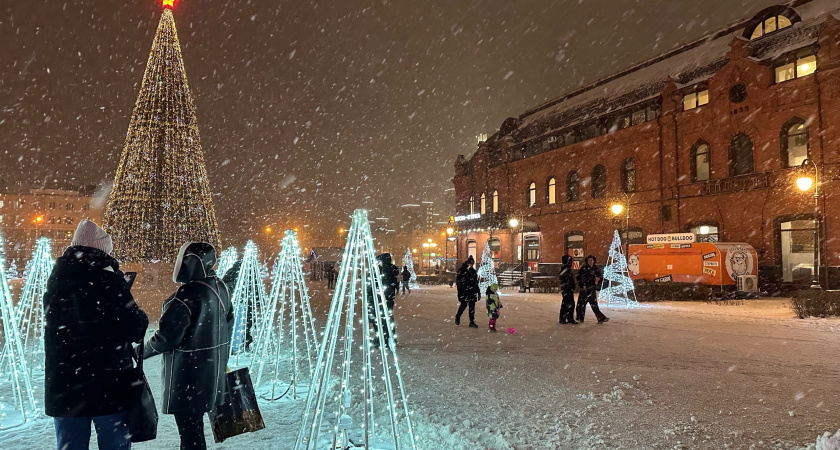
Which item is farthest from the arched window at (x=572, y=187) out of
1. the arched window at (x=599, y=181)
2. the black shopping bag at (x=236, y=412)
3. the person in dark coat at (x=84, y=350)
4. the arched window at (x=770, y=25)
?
the person in dark coat at (x=84, y=350)

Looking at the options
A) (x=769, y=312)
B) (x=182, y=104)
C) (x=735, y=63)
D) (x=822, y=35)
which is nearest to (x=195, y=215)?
(x=182, y=104)

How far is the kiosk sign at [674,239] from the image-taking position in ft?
71.8

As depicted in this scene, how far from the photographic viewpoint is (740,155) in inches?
966

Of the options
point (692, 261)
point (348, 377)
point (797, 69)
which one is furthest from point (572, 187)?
point (348, 377)

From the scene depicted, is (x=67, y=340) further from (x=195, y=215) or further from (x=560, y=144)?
(x=560, y=144)

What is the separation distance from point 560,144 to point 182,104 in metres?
23.6

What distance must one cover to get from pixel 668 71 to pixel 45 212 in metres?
97.1

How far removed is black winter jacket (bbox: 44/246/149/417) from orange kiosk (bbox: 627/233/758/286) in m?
22.2

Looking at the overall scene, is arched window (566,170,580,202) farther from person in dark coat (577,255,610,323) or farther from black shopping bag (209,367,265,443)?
black shopping bag (209,367,265,443)

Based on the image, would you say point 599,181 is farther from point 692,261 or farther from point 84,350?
point 84,350

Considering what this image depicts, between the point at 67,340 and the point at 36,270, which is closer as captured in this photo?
the point at 67,340

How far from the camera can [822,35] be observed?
21.0m

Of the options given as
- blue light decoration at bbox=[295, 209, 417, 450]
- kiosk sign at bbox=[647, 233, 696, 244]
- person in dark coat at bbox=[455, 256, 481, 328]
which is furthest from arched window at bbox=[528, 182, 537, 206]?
blue light decoration at bbox=[295, 209, 417, 450]

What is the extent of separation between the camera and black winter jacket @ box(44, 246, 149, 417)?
3.23 metres
